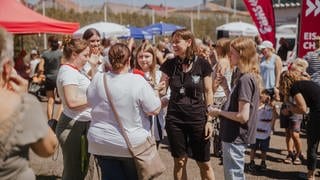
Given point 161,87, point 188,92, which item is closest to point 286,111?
point 188,92

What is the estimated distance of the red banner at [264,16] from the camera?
900 cm

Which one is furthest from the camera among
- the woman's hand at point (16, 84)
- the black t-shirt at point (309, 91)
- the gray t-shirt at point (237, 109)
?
the black t-shirt at point (309, 91)

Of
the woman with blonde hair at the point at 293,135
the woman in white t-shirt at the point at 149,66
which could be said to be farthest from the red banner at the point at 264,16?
the woman in white t-shirt at the point at 149,66

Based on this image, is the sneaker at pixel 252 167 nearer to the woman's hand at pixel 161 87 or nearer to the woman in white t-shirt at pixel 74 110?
the woman's hand at pixel 161 87

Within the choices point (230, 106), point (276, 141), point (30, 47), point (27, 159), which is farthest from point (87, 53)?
point (30, 47)

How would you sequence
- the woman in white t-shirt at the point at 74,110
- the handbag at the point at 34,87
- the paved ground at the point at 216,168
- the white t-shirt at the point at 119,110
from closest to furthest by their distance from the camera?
the white t-shirt at the point at 119,110
the woman in white t-shirt at the point at 74,110
the paved ground at the point at 216,168
the handbag at the point at 34,87

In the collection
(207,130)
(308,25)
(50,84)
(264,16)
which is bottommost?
(207,130)

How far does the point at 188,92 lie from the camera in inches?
191

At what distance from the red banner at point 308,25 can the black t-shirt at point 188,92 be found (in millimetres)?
3460

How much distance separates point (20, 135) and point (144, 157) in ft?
5.29

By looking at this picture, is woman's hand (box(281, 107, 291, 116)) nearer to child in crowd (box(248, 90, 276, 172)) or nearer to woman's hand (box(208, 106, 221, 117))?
child in crowd (box(248, 90, 276, 172))

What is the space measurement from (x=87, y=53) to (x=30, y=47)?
1990 centimetres

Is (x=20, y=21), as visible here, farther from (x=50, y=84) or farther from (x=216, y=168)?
(x=216, y=168)

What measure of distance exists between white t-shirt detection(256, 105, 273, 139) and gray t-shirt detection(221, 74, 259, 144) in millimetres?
2596
